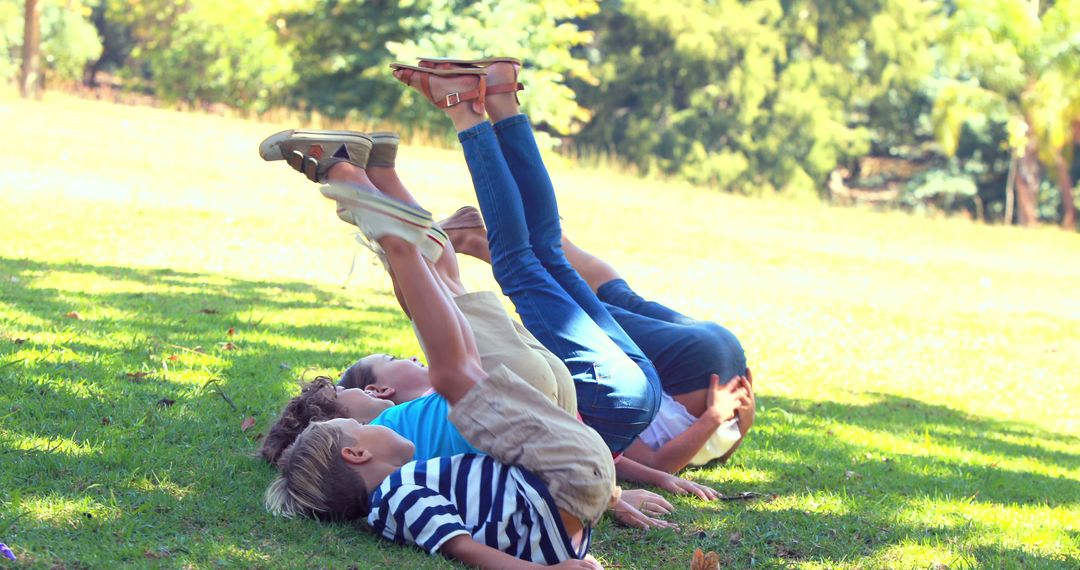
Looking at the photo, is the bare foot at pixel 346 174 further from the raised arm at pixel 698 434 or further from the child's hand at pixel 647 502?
the raised arm at pixel 698 434

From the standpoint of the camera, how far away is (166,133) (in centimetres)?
1994

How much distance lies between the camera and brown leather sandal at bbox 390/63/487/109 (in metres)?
4.24

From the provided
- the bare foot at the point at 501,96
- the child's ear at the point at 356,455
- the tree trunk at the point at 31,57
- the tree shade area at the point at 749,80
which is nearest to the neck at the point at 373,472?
the child's ear at the point at 356,455

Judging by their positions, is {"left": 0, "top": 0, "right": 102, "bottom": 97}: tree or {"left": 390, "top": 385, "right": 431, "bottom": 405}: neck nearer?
{"left": 390, "top": 385, "right": 431, "bottom": 405}: neck

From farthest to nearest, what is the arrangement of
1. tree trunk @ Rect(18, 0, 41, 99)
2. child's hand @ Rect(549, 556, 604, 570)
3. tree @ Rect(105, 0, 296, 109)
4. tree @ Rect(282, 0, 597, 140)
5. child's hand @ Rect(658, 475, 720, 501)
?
1. tree @ Rect(105, 0, 296, 109)
2. tree @ Rect(282, 0, 597, 140)
3. tree trunk @ Rect(18, 0, 41, 99)
4. child's hand @ Rect(658, 475, 720, 501)
5. child's hand @ Rect(549, 556, 604, 570)

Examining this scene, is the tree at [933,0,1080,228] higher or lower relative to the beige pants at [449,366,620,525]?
higher

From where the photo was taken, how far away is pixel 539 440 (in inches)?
138

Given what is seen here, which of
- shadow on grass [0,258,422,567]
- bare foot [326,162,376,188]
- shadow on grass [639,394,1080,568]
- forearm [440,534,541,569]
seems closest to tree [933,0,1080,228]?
shadow on grass [639,394,1080,568]

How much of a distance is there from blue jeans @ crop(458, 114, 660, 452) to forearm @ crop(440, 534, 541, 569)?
0.95m

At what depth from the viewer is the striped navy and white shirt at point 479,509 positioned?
3.47 m

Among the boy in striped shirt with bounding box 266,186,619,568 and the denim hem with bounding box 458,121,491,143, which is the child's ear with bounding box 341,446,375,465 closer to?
the boy in striped shirt with bounding box 266,186,619,568

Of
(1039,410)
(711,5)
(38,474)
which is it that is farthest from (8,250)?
(711,5)

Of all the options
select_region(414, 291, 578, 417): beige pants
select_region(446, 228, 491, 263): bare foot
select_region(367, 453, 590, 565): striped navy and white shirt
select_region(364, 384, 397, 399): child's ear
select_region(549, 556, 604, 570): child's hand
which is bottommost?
select_region(549, 556, 604, 570): child's hand

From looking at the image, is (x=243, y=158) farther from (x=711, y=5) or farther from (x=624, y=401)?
(x=711, y=5)
